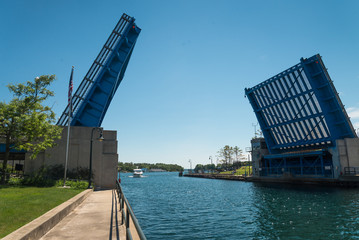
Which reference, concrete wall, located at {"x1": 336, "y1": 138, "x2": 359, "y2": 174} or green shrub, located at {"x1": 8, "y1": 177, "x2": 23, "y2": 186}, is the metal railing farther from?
green shrub, located at {"x1": 8, "y1": 177, "x2": 23, "y2": 186}

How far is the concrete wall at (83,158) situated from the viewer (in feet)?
82.0

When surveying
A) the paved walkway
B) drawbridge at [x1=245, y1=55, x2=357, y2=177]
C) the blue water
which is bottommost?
the blue water

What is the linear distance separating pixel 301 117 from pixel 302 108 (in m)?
1.80

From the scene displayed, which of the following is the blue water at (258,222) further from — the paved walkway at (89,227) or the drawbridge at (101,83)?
the drawbridge at (101,83)

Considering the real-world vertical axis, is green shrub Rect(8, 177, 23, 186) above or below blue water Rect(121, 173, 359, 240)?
above

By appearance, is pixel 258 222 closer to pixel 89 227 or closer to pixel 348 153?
pixel 89 227

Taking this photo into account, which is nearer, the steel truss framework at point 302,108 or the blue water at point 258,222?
the blue water at point 258,222

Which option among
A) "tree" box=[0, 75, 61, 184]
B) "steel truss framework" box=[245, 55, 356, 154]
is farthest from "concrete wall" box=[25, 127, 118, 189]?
"steel truss framework" box=[245, 55, 356, 154]

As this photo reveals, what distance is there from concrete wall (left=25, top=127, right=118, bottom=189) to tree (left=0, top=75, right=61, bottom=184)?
2.46 meters

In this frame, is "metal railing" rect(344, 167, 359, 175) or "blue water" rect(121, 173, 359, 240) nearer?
"blue water" rect(121, 173, 359, 240)

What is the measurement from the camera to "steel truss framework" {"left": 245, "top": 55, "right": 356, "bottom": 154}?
37.1 metres

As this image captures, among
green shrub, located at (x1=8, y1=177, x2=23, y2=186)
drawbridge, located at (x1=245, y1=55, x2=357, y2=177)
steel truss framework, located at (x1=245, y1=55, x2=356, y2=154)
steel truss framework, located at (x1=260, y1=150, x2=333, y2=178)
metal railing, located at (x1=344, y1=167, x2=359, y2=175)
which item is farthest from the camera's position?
steel truss framework, located at (x1=260, y1=150, x2=333, y2=178)

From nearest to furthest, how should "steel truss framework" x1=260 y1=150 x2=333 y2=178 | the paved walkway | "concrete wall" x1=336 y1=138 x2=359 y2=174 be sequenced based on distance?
the paved walkway
"concrete wall" x1=336 y1=138 x2=359 y2=174
"steel truss framework" x1=260 y1=150 x2=333 y2=178

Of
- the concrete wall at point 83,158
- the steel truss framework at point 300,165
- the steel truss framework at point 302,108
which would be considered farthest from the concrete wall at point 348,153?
the concrete wall at point 83,158
